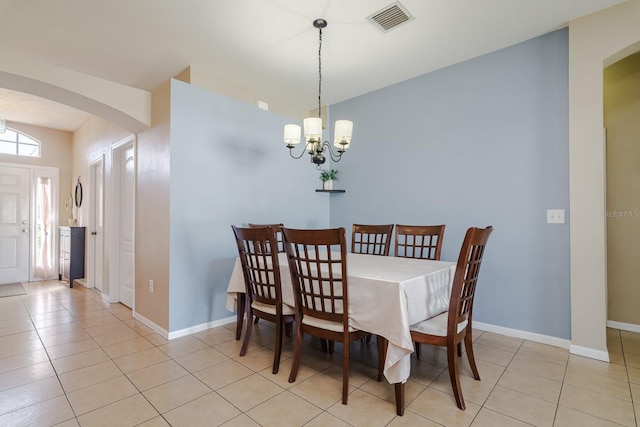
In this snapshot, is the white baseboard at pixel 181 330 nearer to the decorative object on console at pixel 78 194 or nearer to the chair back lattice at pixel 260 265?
the chair back lattice at pixel 260 265

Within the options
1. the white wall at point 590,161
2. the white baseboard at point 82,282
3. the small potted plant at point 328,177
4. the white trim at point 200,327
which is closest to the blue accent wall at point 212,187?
the white trim at point 200,327

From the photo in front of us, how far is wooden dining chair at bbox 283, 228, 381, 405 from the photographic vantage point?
1.75 meters

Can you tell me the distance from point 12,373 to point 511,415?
3.23 metres

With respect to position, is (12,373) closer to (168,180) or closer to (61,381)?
(61,381)

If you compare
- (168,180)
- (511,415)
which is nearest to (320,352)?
(511,415)

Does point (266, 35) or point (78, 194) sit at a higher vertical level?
point (266, 35)

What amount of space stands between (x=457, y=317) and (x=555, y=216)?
165cm

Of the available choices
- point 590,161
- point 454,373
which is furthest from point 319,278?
point 590,161

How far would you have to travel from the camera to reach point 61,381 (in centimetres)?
205

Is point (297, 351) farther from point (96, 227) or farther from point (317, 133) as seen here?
point (96, 227)

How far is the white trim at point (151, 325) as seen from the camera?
9.38 ft

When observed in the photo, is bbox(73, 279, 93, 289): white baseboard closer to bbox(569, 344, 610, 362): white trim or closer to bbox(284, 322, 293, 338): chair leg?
bbox(284, 322, 293, 338): chair leg

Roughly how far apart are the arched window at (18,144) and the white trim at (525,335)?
753 centimetres

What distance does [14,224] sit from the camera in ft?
17.5
